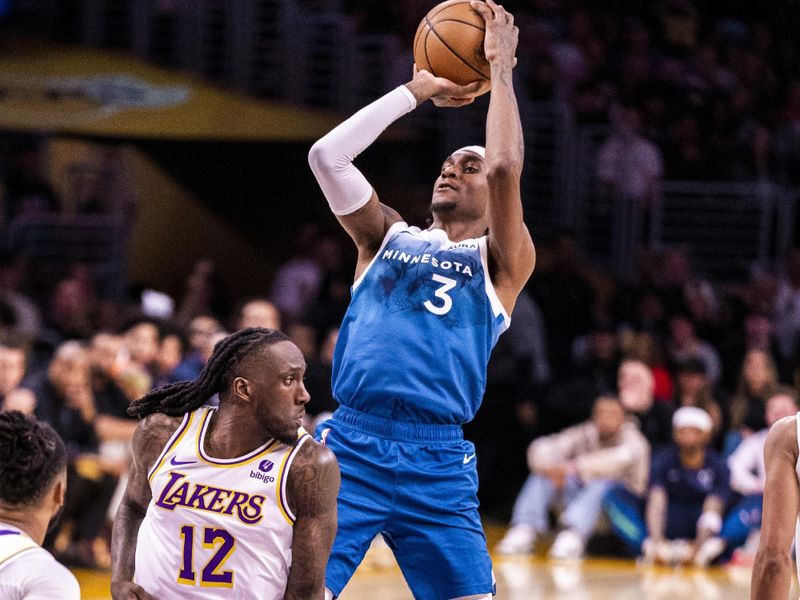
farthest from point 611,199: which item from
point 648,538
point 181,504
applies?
point 181,504

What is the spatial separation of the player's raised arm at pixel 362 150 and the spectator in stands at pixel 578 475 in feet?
19.9

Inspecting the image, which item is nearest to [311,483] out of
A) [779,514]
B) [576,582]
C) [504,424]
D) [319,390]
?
[779,514]

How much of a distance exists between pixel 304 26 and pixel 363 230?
1115 centimetres

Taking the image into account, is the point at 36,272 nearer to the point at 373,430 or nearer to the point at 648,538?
the point at 648,538

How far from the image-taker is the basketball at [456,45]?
5066 mm

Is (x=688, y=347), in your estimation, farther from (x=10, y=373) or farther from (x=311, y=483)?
(x=311, y=483)

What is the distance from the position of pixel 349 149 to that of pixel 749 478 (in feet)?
22.4

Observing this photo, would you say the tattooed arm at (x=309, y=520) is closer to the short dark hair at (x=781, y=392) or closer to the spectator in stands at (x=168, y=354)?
the spectator in stands at (x=168, y=354)

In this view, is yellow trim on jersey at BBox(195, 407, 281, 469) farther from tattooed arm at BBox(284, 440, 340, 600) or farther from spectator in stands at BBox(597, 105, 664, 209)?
spectator in stands at BBox(597, 105, 664, 209)

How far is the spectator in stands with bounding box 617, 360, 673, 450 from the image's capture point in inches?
446

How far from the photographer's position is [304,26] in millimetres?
15789

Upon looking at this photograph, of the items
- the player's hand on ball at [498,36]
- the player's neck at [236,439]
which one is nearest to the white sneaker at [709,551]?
the player's hand on ball at [498,36]

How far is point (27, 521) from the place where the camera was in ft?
10.9

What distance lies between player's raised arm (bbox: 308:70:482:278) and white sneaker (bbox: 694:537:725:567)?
6165mm
